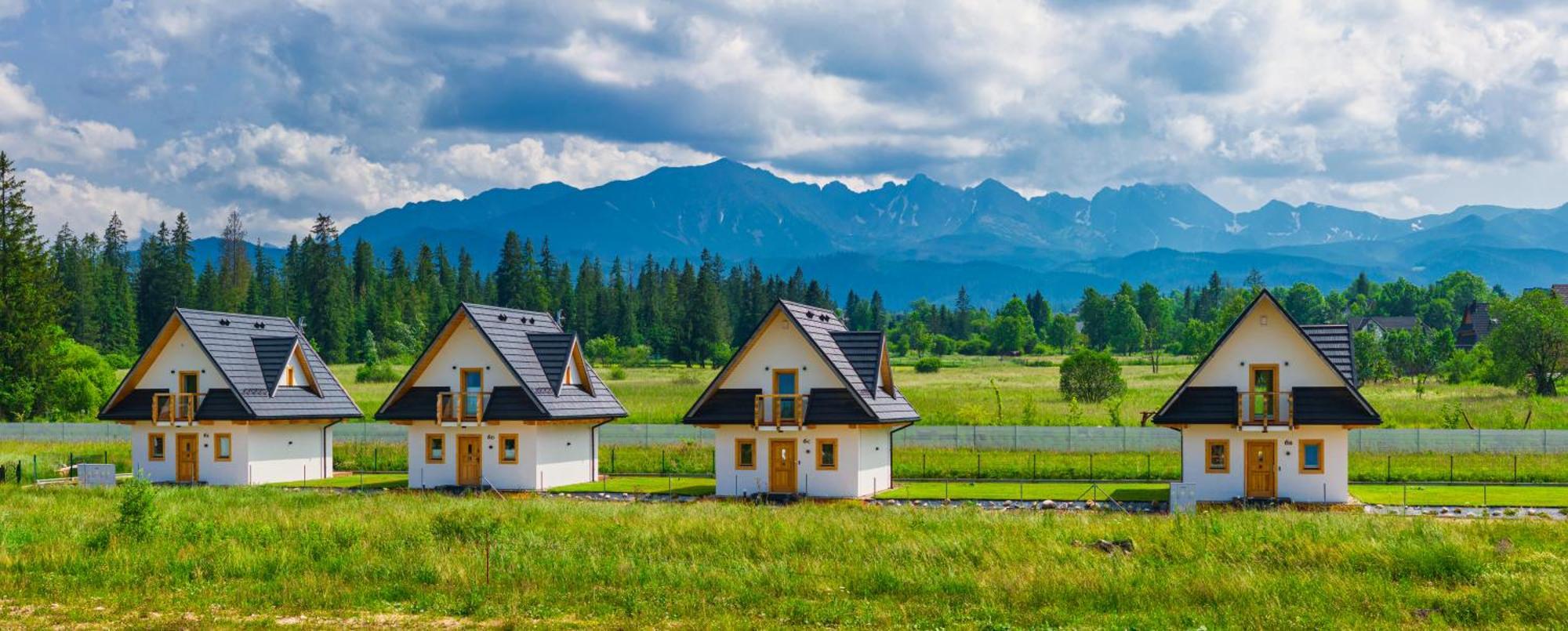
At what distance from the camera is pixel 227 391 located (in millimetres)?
44281

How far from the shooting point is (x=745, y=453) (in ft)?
131

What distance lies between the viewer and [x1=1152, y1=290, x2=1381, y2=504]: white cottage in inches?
1447

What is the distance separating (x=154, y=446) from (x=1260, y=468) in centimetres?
3611

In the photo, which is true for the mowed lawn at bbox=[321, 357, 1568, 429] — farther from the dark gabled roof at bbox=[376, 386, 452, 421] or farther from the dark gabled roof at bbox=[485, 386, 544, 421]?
the dark gabled roof at bbox=[485, 386, 544, 421]

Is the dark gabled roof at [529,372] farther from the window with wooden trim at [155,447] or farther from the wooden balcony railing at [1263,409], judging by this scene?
the wooden balcony railing at [1263,409]

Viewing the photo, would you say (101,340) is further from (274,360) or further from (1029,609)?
(1029,609)

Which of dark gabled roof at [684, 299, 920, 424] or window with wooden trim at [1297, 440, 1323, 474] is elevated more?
dark gabled roof at [684, 299, 920, 424]

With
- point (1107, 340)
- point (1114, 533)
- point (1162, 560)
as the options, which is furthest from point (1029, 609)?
point (1107, 340)

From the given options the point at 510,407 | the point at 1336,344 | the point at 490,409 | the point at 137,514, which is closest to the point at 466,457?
the point at 490,409

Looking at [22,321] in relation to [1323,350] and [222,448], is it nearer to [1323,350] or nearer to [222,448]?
[222,448]

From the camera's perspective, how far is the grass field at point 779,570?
65.1ft

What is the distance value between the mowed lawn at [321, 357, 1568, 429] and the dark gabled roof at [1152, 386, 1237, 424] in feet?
62.4

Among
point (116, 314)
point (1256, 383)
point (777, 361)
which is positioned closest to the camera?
point (1256, 383)

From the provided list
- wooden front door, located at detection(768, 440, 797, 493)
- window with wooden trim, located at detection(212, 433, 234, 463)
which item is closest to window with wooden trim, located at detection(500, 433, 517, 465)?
wooden front door, located at detection(768, 440, 797, 493)
